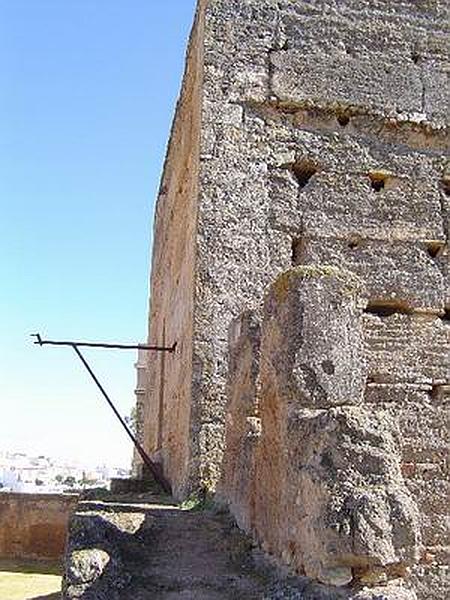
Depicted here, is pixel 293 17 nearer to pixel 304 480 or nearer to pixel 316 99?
pixel 316 99

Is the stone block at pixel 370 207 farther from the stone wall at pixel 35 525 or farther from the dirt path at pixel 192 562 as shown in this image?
the stone wall at pixel 35 525

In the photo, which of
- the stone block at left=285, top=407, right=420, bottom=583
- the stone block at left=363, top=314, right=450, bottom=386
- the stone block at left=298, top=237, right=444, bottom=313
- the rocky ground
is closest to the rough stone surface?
the stone block at left=285, top=407, right=420, bottom=583

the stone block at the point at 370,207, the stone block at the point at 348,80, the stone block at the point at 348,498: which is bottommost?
the stone block at the point at 348,498

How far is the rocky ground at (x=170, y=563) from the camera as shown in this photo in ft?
14.4

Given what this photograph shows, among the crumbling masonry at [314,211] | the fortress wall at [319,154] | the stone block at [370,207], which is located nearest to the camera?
the crumbling masonry at [314,211]

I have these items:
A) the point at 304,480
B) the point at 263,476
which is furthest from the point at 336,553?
the point at 263,476

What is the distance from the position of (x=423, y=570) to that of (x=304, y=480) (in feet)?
11.7

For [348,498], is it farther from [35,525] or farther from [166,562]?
[35,525]

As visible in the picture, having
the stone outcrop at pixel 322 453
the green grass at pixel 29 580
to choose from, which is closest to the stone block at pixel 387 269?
the stone outcrop at pixel 322 453

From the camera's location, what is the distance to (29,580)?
12531 mm

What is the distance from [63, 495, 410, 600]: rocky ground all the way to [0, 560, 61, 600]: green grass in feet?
19.4

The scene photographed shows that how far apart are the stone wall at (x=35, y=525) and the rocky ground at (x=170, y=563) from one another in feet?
28.9

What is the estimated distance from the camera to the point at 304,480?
4262mm

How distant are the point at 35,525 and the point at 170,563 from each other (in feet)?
33.2
